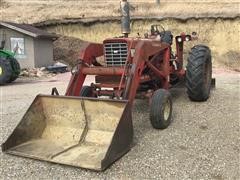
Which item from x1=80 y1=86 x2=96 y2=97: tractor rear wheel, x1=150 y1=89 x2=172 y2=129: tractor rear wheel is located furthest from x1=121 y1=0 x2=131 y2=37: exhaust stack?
x1=150 y1=89 x2=172 y2=129: tractor rear wheel

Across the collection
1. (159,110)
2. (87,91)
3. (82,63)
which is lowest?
(159,110)

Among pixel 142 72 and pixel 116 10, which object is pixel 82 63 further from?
pixel 116 10

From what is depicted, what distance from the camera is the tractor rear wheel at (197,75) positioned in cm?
828

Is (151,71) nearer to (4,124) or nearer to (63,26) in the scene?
(4,124)

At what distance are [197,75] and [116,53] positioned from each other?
6.12ft

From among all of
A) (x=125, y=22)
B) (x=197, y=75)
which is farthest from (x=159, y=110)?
(x=125, y=22)

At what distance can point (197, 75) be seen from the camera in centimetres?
826

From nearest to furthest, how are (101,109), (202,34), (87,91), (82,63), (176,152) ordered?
(176,152), (101,109), (82,63), (87,91), (202,34)

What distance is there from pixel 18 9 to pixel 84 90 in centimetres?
2332

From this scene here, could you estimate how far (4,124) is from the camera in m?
7.59

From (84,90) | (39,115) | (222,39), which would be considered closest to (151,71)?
(84,90)

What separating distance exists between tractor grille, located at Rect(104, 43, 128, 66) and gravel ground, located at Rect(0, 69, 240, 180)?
3.50 feet

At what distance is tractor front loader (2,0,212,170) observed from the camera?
5605mm

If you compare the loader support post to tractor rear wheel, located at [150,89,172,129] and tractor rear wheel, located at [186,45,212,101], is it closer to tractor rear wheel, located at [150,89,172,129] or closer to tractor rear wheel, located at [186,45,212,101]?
Answer: tractor rear wheel, located at [150,89,172,129]
